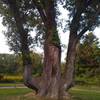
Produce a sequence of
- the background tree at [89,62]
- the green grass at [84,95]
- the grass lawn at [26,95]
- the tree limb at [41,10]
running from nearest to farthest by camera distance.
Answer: the tree limb at [41,10] < the grass lawn at [26,95] < the green grass at [84,95] < the background tree at [89,62]

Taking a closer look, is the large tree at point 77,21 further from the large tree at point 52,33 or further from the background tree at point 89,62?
the background tree at point 89,62

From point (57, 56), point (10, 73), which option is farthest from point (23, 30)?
point (10, 73)

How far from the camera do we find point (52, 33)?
23531 millimetres

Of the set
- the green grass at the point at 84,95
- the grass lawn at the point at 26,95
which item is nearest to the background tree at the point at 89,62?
the green grass at the point at 84,95

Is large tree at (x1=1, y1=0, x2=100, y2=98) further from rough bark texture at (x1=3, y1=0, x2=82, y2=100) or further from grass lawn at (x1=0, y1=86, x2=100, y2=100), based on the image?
grass lawn at (x1=0, y1=86, x2=100, y2=100)

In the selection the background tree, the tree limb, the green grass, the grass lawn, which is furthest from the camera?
the background tree

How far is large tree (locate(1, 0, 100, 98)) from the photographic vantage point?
23.9m

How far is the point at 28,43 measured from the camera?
2480cm

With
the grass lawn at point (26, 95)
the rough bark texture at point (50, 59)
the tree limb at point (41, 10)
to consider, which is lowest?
the grass lawn at point (26, 95)

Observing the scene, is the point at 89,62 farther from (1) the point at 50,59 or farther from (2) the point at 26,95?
(1) the point at 50,59

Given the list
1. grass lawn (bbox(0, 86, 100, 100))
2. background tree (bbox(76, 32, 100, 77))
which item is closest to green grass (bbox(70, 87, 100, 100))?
grass lawn (bbox(0, 86, 100, 100))

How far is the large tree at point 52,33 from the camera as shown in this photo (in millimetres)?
23875

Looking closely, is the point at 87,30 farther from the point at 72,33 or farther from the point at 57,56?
the point at 57,56

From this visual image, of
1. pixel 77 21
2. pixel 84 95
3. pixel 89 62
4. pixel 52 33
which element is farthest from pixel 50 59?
pixel 89 62
